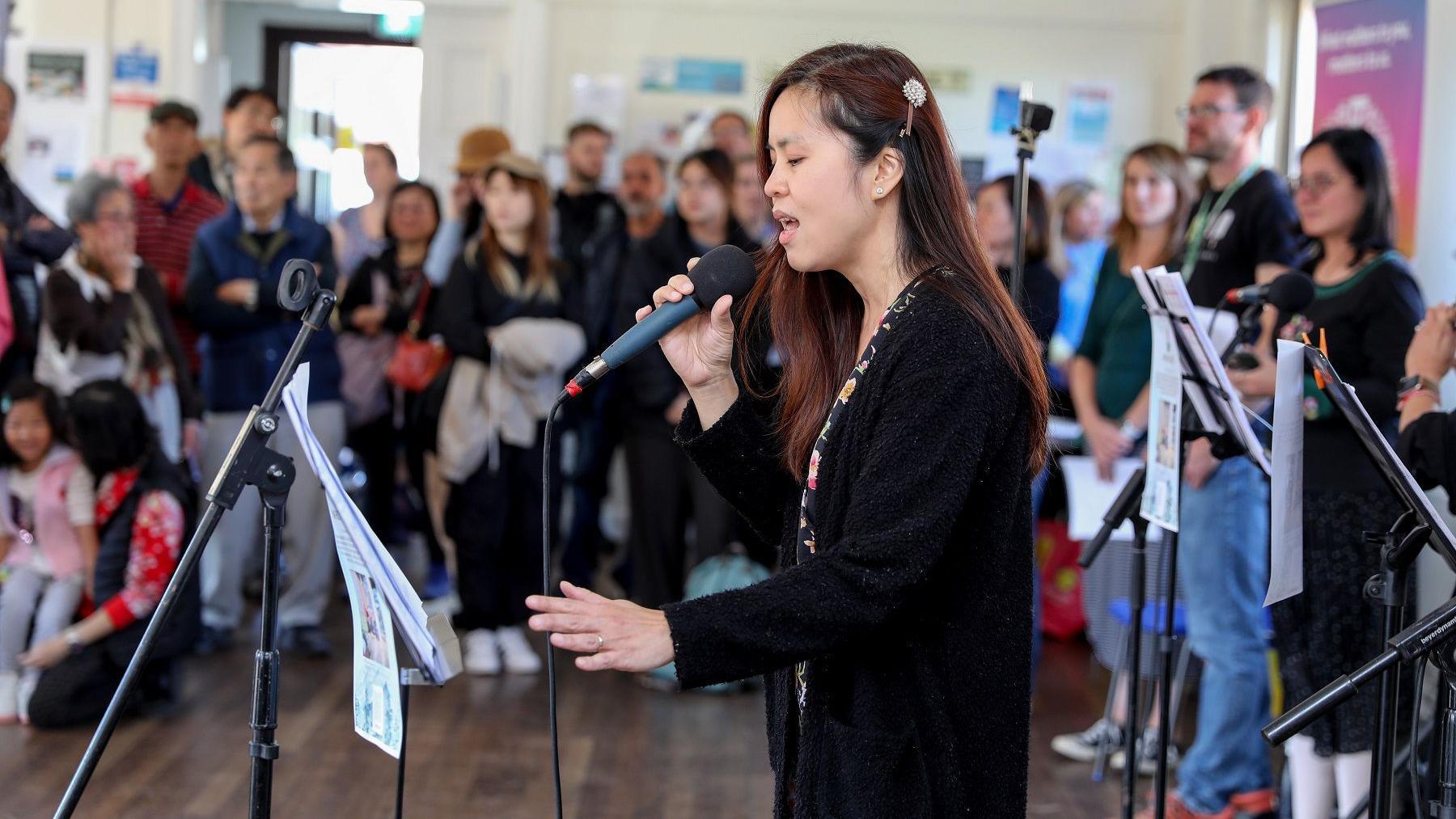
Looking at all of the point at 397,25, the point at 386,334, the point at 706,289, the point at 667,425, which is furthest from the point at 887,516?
the point at 397,25

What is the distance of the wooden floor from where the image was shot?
347 cm

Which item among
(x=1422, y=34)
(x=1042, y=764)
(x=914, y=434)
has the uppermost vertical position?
(x=1422, y=34)

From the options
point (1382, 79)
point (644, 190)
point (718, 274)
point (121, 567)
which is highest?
point (1382, 79)

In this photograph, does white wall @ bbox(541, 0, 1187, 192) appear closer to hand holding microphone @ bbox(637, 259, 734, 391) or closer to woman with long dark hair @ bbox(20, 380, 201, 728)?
woman with long dark hair @ bbox(20, 380, 201, 728)

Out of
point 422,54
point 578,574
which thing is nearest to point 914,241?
point 578,574

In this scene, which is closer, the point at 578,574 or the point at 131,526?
the point at 131,526

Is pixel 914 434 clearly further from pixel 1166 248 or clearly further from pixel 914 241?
pixel 1166 248

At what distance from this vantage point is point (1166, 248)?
4.22 metres

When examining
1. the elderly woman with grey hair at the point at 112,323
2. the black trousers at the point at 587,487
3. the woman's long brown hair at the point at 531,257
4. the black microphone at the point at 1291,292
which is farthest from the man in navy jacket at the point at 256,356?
the black microphone at the point at 1291,292

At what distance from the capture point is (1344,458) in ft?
9.77

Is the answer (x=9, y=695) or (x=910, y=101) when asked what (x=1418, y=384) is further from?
(x=9, y=695)

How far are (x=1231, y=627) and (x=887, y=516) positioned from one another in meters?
2.11

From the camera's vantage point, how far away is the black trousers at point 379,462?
5.49 meters

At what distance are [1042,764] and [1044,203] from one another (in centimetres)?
182
